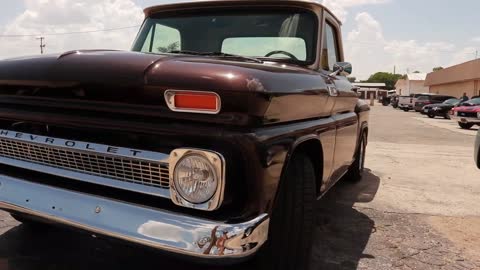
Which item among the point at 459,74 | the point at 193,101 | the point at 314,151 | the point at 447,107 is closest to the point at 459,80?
the point at 459,74

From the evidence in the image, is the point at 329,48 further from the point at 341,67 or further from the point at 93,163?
the point at 93,163

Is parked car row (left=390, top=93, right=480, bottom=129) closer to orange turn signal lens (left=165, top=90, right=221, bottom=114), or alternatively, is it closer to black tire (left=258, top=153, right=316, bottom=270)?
black tire (left=258, top=153, right=316, bottom=270)

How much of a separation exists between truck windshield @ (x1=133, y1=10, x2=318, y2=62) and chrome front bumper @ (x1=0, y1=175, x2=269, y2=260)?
5.24ft

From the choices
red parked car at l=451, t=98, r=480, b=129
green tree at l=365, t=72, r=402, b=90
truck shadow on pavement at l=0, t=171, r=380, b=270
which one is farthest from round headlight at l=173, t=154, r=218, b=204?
green tree at l=365, t=72, r=402, b=90

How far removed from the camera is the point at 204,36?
3717mm

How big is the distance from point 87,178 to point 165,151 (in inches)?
18.4

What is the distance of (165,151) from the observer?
2.11 metres

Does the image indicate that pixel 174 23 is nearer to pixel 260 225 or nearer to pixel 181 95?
pixel 181 95

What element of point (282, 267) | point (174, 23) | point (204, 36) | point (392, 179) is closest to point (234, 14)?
point (204, 36)

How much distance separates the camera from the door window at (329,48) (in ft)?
12.5

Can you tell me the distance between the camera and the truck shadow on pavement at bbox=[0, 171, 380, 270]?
3.08 meters

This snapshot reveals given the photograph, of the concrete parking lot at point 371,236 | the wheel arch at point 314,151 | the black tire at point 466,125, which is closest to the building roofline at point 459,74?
the black tire at point 466,125

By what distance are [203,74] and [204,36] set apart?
1.76 m

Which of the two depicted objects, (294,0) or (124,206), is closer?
(124,206)
